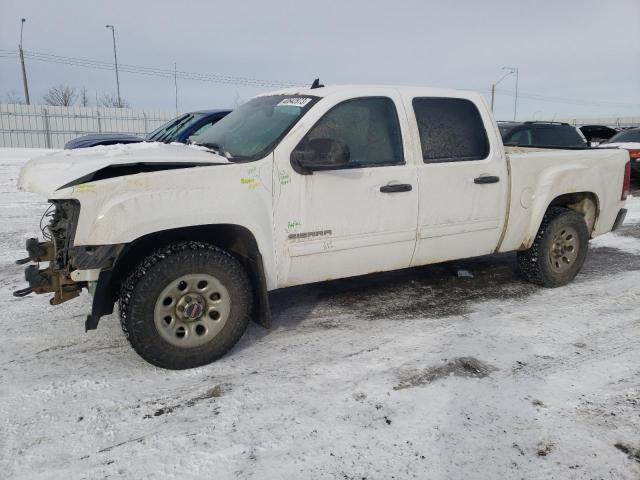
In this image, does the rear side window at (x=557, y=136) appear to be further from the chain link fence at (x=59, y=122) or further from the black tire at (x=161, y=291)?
the chain link fence at (x=59, y=122)

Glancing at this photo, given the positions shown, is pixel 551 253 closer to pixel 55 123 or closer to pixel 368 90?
pixel 368 90

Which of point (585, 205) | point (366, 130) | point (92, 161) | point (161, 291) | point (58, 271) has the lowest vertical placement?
point (161, 291)

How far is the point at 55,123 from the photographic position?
28750mm

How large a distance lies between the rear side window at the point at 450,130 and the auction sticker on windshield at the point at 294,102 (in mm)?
933

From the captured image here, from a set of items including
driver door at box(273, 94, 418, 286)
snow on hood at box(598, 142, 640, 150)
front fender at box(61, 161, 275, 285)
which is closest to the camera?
front fender at box(61, 161, 275, 285)

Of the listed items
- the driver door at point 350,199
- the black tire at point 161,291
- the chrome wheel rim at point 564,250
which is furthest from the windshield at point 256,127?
the chrome wheel rim at point 564,250

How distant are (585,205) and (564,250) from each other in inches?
23.0

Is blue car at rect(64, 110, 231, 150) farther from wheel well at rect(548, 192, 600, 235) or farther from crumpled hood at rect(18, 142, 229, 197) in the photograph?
wheel well at rect(548, 192, 600, 235)

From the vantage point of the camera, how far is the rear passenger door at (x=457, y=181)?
166 inches

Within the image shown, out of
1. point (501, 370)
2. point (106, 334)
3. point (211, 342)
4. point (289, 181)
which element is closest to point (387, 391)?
point (501, 370)

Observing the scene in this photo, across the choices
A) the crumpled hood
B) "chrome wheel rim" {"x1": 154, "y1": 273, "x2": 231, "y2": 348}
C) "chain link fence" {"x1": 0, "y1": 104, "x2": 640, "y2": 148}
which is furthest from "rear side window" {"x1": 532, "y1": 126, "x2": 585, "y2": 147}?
"chain link fence" {"x1": 0, "y1": 104, "x2": 640, "y2": 148}

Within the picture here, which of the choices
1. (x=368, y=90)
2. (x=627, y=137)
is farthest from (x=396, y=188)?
(x=627, y=137)

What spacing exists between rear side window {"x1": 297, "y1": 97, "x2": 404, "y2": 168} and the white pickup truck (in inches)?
0.4

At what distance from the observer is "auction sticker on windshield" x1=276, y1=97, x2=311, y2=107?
3936 mm
